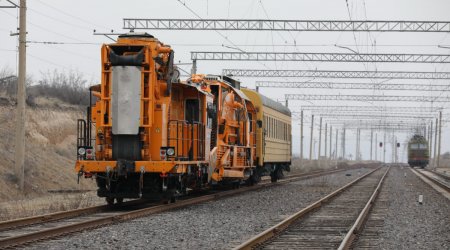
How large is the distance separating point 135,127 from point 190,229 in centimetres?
429

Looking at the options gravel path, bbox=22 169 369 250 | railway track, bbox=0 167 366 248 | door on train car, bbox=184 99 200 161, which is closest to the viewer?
gravel path, bbox=22 169 369 250

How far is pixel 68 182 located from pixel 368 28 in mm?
17165

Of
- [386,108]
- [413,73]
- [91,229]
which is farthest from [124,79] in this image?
[386,108]

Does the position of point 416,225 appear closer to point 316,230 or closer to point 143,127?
point 316,230

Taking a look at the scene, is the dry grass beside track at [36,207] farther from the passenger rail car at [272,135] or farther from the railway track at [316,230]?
the passenger rail car at [272,135]

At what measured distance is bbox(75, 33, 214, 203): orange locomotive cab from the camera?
53.2ft

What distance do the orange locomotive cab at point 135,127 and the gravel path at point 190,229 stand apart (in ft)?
3.84

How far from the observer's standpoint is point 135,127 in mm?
16328

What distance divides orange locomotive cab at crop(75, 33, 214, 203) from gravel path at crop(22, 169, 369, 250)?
1170 mm

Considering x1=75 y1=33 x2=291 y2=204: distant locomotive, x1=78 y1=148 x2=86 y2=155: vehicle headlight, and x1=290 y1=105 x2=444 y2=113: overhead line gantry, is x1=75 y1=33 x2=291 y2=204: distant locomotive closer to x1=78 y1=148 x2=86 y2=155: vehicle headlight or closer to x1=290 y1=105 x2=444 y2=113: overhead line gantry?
x1=78 y1=148 x2=86 y2=155: vehicle headlight

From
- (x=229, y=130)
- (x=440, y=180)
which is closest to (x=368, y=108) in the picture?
(x=440, y=180)

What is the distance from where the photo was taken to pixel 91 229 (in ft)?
40.9

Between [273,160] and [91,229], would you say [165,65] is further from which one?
[273,160]

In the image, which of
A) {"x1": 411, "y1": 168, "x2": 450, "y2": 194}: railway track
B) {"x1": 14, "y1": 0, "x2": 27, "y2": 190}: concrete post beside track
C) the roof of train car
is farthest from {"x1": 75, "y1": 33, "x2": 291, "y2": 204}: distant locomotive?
{"x1": 411, "y1": 168, "x2": 450, "y2": 194}: railway track
